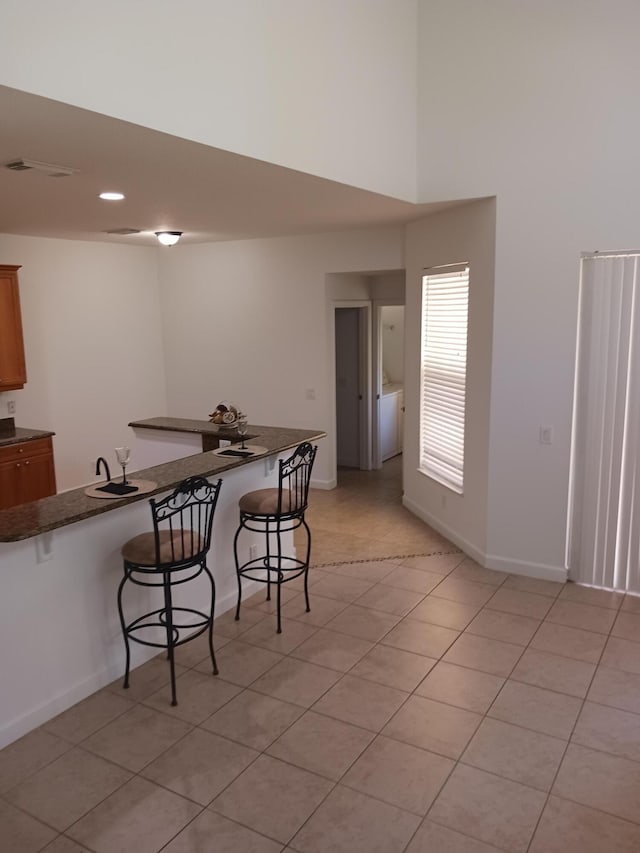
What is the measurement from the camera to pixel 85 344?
23.1ft

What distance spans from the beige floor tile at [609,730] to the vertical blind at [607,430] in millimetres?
1539

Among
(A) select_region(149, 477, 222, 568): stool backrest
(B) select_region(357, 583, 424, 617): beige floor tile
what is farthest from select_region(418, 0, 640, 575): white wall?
(A) select_region(149, 477, 222, 568): stool backrest

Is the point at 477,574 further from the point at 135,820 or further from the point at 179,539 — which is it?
the point at 135,820

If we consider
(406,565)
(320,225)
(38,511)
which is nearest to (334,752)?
(38,511)

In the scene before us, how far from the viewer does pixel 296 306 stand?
713 centimetres

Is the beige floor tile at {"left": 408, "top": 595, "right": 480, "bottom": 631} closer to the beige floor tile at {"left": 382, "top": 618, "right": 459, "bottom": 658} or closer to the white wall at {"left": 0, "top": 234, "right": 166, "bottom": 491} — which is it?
the beige floor tile at {"left": 382, "top": 618, "right": 459, "bottom": 658}

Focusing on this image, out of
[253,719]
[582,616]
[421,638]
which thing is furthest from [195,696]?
[582,616]

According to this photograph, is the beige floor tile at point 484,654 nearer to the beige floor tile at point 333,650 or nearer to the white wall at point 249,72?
the beige floor tile at point 333,650

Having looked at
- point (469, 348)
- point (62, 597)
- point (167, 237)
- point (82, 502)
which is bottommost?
point (62, 597)

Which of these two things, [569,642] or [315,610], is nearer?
[569,642]

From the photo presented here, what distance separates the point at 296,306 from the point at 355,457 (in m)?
2.21

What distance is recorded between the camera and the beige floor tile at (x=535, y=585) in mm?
4656

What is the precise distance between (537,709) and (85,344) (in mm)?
5696

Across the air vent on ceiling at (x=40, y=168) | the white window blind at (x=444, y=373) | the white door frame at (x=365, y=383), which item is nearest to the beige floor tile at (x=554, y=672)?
the white window blind at (x=444, y=373)
